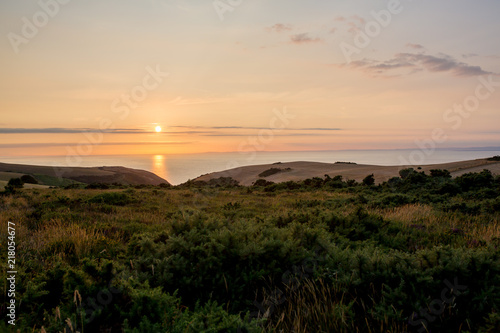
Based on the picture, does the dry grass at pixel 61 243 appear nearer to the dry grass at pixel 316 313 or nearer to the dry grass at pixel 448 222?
the dry grass at pixel 316 313

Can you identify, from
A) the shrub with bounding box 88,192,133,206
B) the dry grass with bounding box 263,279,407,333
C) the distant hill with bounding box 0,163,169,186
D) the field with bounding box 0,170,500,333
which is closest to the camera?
the field with bounding box 0,170,500,333

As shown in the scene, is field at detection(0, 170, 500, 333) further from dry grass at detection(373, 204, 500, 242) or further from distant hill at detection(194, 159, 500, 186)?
distant hill at detection(194, 159, 500, 186)

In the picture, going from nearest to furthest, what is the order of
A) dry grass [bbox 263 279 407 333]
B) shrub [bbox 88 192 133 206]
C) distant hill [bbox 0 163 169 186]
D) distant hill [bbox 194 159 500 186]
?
dry grass [bbox 263 279 407 333]
shrub [bbox 88 192 133 206]
distant hill [bbox 194 159 500 186]
distant hill [bbox 0 163 169 186]

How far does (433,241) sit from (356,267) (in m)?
4.11

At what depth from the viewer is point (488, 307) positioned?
343cm

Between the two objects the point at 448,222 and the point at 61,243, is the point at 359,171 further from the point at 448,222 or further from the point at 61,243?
the point at 61,243

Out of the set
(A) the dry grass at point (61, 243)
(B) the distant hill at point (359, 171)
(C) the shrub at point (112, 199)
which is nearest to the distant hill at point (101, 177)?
(B) the distant hill at point (359, 171)

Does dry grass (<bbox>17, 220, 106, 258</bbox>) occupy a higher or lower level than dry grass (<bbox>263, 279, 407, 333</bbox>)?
higher

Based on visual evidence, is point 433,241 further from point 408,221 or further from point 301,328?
point 301,328

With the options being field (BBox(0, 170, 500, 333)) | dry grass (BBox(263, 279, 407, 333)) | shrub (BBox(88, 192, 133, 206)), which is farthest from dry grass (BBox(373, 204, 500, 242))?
shrub (BBox(88, 192, 133, 206))

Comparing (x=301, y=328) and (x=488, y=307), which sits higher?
(x=488, y=307)

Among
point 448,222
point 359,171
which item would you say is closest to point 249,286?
point 448,222

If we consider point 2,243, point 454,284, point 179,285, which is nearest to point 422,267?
point 454,284

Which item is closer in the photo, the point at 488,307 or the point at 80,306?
the point at 80,306
